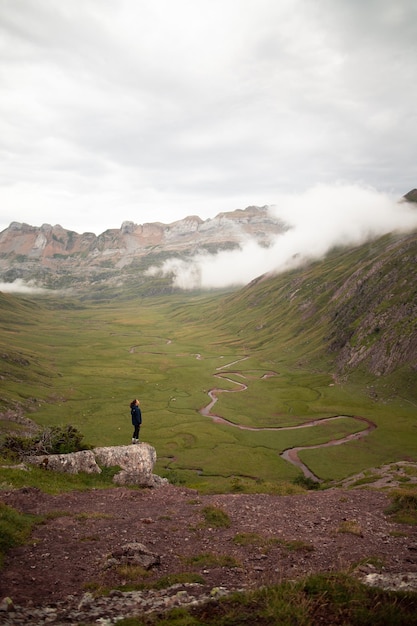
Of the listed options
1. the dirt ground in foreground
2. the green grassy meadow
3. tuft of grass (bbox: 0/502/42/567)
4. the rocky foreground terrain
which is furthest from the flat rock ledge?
tuft of grass (bbox: 0/502/42/567)

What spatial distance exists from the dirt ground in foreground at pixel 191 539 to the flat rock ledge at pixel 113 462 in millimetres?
4640

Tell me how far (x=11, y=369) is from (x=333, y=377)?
132 metres

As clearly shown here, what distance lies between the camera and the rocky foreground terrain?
14.8 metres

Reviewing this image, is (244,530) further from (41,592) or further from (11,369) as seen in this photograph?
(11,369)

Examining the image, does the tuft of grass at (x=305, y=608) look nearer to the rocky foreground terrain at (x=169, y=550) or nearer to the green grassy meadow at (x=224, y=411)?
the rocky foreground terrain at (x=169, y=550)

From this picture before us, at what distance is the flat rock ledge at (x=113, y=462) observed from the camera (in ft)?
112

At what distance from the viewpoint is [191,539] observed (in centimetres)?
2253

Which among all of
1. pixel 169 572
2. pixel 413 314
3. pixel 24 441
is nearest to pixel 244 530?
pixel 169 572

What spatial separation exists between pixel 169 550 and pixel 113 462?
62.6 ft

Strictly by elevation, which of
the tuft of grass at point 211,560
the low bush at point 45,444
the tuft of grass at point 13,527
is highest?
the tuft of grass at point 13,527

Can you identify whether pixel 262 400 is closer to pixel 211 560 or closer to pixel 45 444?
pixel 45 444

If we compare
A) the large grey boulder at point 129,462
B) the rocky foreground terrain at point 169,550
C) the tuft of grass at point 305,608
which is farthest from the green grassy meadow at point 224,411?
the tuft of grass at point 305,608

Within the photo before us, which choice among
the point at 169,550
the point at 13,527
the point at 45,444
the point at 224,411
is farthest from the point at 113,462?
the point at 224,411

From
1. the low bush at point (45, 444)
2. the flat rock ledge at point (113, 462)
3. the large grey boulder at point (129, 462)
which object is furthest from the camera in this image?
the large grey boulder at point (129, 462)
